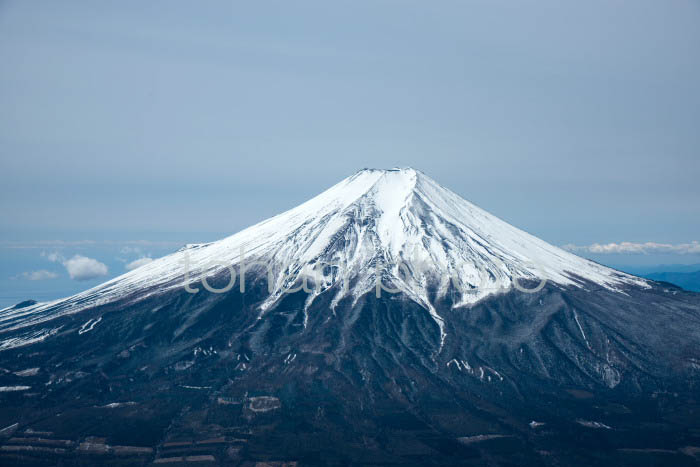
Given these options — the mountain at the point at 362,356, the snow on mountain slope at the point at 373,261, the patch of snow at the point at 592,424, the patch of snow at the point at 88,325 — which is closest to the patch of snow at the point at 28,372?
the mountain at the point at 362,356

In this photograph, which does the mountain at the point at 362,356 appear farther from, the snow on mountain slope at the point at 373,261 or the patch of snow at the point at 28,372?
the snow on mountain slope at the point at 373,261

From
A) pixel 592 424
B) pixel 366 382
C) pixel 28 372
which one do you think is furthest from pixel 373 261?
pixel 28 372

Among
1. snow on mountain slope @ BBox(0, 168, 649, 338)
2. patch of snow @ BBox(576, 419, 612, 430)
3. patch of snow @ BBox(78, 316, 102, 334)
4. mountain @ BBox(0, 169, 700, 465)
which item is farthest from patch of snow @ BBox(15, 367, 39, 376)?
patch of snow @ BBox(576, 419, 612, 430)

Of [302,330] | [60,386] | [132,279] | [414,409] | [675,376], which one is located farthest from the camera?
[132,279]

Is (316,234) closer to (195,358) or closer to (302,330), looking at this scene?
(302,330)

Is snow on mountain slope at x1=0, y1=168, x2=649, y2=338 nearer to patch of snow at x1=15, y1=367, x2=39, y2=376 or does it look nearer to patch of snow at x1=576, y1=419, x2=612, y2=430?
patch of snow at x1=15, y1=367, x2=39, y2=376

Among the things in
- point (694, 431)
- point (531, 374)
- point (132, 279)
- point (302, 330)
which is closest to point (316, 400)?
point (302, 330)

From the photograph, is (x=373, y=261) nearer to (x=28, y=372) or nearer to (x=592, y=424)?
(x=592, y=424)

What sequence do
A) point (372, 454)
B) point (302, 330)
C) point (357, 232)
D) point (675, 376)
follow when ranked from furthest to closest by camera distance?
point (357, 232)
point (302, 330)
point (675, 376)
point (372, 454)
